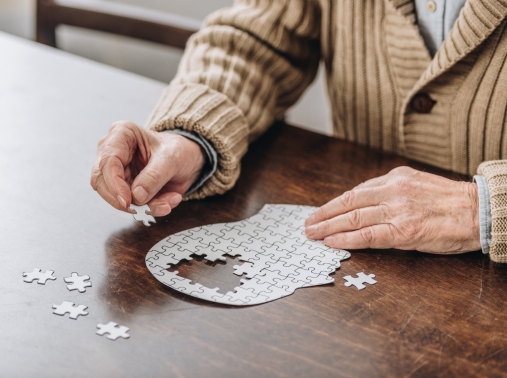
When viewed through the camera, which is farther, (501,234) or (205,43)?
(205,43)

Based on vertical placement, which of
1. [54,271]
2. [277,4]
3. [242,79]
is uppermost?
[277,4]

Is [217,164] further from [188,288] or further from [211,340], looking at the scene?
[211,340]

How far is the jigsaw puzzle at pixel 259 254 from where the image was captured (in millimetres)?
1021

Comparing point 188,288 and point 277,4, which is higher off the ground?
point 277,4

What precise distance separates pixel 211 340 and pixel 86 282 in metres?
0.26

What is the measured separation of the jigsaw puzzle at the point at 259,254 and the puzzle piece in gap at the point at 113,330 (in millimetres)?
128

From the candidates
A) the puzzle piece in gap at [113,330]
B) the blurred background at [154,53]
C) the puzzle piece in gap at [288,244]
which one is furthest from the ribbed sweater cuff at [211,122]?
the blurred background at [154,53]

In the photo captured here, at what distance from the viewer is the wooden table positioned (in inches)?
34.3

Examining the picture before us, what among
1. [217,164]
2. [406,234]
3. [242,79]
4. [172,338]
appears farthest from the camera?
[242,79]

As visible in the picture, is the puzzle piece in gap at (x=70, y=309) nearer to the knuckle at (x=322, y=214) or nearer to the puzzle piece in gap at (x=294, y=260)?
the puzzle piece in gap at (x=294, y=260)

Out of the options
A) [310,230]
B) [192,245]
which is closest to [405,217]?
[310,230]

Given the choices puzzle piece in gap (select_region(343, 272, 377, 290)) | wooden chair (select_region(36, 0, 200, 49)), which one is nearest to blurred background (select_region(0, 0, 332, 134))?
wooden chair (select_region(36, 0, 200, 49))

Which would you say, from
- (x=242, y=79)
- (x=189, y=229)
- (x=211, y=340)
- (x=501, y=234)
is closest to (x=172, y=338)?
(x=211, y=340)

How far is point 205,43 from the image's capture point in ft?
5.38
